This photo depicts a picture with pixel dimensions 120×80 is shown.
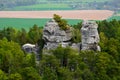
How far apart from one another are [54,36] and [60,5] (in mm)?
102524

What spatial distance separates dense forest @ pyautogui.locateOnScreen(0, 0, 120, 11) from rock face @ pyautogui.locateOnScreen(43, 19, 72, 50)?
9103 centimetres

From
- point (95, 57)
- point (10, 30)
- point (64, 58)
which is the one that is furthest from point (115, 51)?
point (10, 30)

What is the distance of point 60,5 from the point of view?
458ft

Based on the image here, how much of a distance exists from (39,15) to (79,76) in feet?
254

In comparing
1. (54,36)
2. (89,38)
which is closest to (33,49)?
(54,36)

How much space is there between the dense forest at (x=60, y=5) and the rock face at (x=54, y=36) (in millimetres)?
91029

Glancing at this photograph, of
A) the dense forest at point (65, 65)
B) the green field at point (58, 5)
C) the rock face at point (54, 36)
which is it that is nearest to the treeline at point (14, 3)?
the green field at point (58, 5)

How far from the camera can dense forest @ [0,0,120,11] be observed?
438ft

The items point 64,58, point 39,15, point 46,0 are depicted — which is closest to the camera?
point 64,58

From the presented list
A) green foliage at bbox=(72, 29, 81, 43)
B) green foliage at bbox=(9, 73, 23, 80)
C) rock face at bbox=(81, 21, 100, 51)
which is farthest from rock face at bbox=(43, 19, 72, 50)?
green foliage at bbox=(9, 73, 23, 80)

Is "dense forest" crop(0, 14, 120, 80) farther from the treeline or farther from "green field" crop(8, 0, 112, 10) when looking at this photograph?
the treeline

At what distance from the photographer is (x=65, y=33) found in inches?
1505

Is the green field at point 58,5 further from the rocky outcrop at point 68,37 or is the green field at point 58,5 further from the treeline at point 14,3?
the rocky outcrop at point 68,37

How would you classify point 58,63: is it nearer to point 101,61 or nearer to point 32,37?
point 101,61
